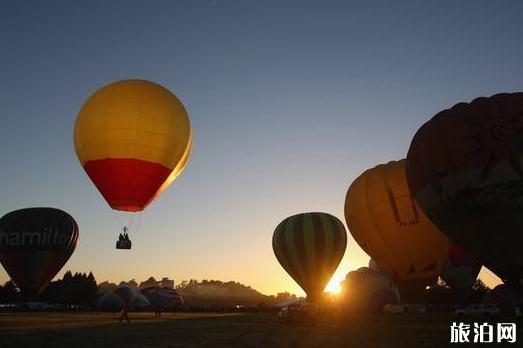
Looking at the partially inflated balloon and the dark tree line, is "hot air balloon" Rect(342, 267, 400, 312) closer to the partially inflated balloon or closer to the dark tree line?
the partially inflated balloon

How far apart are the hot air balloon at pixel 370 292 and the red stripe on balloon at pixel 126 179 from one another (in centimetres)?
2550

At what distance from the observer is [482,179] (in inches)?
807

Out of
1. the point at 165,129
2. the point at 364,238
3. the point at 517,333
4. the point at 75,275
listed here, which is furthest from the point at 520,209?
the point at 75,275

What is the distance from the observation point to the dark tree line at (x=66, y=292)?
285 ft

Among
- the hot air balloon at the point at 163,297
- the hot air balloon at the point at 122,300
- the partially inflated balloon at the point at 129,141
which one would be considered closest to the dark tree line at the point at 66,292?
the hot air balloon at the point at 163,297

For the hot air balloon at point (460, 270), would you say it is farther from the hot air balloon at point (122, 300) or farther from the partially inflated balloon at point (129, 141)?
the hot air balloon at point (122, 300)

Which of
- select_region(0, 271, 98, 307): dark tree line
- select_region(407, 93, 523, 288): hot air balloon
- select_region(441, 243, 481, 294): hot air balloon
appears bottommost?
select_region(0, 271, 98, 307): dark tree line

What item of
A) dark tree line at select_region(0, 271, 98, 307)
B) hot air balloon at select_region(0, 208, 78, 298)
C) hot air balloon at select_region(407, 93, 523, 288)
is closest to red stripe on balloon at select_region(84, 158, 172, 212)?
hot air balloon at select_region(407, 93, 523, 288)

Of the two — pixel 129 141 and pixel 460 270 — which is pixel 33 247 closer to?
pixel 129 141

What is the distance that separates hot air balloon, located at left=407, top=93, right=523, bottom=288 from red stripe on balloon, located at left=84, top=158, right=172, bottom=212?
1393 cm

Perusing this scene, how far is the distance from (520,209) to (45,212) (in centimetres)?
4043

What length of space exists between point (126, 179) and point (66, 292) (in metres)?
76.4

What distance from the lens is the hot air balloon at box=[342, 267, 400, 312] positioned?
44406 millimetres

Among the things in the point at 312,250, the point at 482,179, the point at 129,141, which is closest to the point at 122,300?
the point at 312,250
